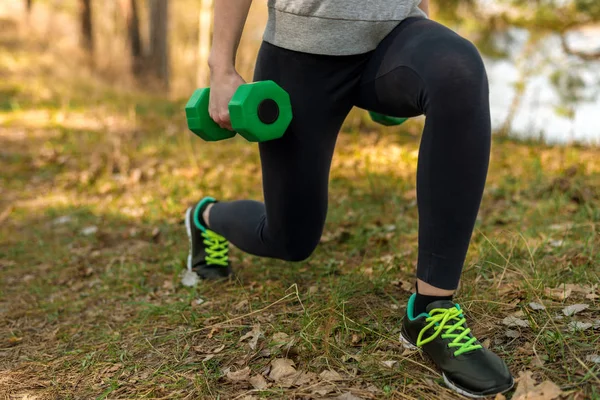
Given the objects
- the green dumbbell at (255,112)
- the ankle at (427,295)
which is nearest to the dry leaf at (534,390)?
the ankle at (427,295)

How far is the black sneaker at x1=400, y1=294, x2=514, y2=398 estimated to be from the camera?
167 centimetres

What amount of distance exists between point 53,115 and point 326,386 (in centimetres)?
653

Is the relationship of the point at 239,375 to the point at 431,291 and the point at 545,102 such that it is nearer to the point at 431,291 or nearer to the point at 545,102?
the point at 431,291

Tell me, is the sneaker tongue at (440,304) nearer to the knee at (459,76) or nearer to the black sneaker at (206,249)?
the knee at (459,76)

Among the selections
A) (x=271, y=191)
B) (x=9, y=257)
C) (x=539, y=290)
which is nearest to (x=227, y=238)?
(x=271, y=191)

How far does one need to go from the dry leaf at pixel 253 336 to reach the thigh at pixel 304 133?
1.39 feet

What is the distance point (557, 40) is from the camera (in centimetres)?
1204

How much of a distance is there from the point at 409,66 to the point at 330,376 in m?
1.07

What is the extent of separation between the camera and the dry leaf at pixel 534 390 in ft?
5.26

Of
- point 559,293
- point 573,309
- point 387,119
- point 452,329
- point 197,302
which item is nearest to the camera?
point 452,329

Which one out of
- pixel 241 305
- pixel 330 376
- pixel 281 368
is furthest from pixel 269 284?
pixel 330 376

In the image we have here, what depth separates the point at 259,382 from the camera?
188 cm

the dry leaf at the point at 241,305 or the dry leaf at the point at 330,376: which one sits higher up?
the dry leaf at the point at 330,376

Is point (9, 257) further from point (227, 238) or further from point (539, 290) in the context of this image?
point (539, 290)
